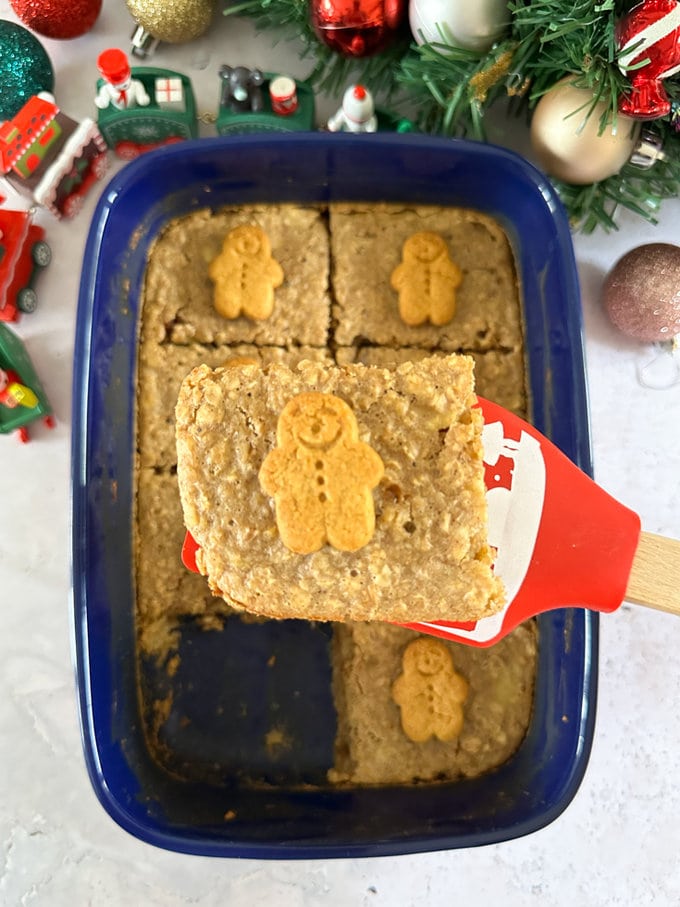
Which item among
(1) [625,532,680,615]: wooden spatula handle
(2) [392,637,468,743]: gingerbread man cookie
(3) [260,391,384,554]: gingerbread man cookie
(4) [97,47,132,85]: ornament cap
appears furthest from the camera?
(2) [392,637,468,743]: gingerbread man cookie

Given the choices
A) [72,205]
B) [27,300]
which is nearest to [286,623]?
[27,300]

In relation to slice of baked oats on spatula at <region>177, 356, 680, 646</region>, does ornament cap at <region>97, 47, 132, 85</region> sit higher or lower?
higher

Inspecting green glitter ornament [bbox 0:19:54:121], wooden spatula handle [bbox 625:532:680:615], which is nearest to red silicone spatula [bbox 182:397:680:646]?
wooden spatula handle [bbox 625:532:680:615]

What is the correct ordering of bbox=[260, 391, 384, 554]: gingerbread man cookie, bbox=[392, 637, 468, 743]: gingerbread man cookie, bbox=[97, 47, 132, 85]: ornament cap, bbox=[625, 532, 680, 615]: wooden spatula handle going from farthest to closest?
bbox=[392, 637, 468, 743]: gingerbread man cookie, bbox=[97, 47, 132, 85]: ornament cap, bbox=[625, 532, 680, 615]: wooden spatula handle, bbox=[260, 391, 384, 554]: gingerbread man cookie

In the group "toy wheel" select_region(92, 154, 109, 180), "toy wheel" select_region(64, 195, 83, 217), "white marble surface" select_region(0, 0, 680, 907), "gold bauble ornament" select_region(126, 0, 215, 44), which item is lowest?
"white marble surface" select_region(0, 0, 680, 907)

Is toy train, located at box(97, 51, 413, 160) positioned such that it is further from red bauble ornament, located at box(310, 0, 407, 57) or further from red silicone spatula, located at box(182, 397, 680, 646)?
red silicone spatula, located at box(182, 397, 680, 646)

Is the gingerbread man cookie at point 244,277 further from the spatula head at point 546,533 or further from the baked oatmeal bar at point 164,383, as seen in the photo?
the spatula head at point 546,533
